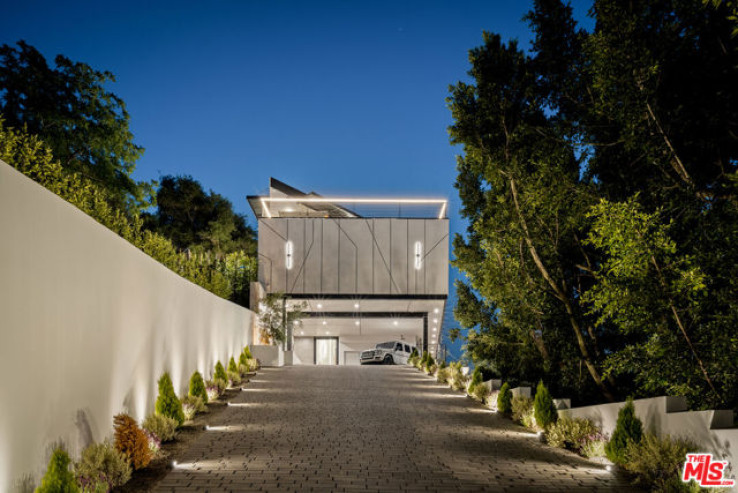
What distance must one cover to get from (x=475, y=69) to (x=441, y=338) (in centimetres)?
2910

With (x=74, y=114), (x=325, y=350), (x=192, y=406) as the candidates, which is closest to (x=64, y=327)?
(x=192, y=406)

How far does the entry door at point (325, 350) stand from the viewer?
47.0m

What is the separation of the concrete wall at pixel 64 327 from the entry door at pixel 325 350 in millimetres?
36573

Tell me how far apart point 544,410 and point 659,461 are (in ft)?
12.4

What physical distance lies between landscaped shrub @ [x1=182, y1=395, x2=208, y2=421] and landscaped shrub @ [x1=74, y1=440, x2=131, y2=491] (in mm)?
4635

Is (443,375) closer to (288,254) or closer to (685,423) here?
(685,423)

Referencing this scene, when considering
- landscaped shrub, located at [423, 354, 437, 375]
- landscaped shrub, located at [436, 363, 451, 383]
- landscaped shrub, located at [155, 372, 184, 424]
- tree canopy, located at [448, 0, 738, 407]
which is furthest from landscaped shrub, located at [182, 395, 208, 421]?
landscaped shrub, located at [423, 354, 437, 375]

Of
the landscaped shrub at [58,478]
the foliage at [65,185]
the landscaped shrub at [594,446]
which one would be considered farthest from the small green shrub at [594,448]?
the foliage at [65,185]

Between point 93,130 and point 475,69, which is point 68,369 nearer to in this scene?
point 475,69

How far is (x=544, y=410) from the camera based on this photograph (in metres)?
10.9

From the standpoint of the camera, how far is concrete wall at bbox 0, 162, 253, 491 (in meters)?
5.26

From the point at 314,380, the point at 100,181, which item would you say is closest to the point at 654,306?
the point at 314,380

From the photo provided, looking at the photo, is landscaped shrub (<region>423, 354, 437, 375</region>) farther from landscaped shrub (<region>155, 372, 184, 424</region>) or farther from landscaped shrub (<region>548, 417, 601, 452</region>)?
landscaped shrub (<region>155, 372, 184, 424</region>)

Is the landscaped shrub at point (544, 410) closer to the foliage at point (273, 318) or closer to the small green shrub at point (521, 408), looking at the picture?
the small green shrub at point (521, 408)
